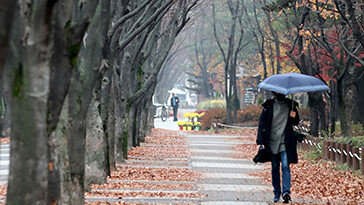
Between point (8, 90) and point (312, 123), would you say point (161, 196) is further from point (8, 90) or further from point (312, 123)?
point (312, 123)

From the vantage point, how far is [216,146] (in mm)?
24219

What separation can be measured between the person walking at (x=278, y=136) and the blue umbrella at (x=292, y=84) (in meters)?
0.24

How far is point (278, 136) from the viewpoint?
31.6 feet

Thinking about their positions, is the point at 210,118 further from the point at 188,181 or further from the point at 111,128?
the point at 188,181

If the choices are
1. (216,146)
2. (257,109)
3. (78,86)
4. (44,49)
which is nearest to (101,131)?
(78,86)

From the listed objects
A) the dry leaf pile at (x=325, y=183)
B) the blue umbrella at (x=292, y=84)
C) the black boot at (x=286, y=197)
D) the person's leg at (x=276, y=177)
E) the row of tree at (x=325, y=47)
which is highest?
the row of tree at (x=325, y=47)

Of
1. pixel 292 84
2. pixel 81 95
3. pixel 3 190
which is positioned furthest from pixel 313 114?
pixel 81 95

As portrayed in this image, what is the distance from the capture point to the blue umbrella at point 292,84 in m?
9.85

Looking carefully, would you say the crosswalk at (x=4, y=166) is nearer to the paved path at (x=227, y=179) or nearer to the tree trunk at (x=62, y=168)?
the paved path at (x=227, y=179)

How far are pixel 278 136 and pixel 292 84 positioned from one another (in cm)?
97

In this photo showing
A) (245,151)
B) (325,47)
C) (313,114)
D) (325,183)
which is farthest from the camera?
(245,151)

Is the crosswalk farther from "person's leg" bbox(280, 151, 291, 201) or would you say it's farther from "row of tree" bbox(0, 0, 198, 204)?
"person's leg" bbox(280, 151, 291, 201)

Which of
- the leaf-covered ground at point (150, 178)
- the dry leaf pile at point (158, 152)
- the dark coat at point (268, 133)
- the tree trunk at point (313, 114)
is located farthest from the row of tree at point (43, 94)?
the tree trunk at point (313, 114)

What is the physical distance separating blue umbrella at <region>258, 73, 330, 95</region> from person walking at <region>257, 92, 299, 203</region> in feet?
0.79
